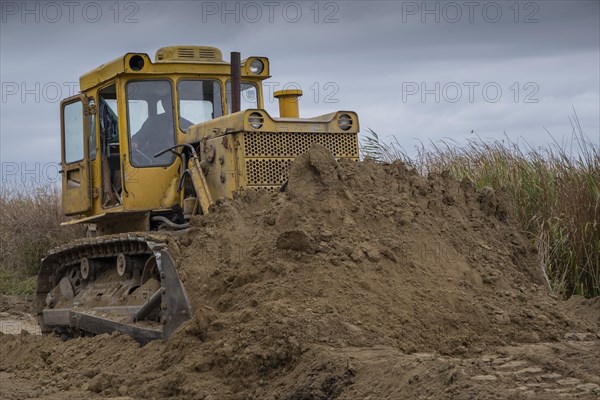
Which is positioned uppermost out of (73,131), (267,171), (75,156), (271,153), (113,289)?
(73,131)

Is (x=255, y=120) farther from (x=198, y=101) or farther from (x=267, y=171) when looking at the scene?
(x=198, y=101)

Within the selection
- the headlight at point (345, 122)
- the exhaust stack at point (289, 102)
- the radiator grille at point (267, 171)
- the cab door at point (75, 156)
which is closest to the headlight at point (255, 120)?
the radiator grille at point (267, 171)

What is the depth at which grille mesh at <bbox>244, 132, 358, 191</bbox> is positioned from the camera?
29.9 ft

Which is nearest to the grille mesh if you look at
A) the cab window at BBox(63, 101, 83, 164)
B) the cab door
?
the cab door

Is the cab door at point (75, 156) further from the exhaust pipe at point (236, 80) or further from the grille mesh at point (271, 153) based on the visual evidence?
the grille mesh at point (271, 153)

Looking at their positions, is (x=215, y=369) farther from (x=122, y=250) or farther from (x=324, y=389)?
(x=122, y=250)

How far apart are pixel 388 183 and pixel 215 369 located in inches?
90.6

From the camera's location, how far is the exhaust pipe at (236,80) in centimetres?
1016

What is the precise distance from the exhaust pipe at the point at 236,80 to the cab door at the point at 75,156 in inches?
66.1

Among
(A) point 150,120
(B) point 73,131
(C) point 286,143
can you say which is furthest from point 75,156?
(C) point 286,143

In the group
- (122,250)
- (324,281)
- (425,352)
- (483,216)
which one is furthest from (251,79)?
(425,352)

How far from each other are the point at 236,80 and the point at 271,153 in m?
1.32

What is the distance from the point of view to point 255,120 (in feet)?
29.9

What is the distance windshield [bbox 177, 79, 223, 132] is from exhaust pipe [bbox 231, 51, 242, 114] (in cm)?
25
